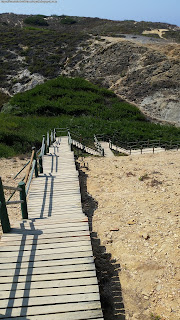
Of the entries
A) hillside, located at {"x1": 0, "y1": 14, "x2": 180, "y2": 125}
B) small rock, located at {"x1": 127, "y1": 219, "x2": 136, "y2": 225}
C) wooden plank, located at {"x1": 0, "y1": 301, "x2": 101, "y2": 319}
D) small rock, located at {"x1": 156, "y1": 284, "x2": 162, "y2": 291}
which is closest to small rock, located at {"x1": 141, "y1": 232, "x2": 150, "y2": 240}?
small rock, located at {"x1": 127, "y1": 219, "x2": 136, "y2": 225}

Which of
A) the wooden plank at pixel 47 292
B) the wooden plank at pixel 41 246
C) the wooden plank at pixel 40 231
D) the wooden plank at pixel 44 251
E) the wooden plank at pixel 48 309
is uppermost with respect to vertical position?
the wooden plank at pixel 40 231

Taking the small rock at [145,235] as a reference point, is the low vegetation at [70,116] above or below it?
above

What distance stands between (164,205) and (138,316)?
522cm

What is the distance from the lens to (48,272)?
489 cm

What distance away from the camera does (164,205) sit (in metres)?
10.1

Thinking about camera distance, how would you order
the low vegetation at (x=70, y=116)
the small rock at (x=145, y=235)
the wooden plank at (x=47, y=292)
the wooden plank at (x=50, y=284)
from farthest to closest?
the low vegetation at (x=70, y=116)
the small rock at (x=145, y=235)
the wooden plank at (x=50, y=284)
the wooden plank at (x=47, y=292)

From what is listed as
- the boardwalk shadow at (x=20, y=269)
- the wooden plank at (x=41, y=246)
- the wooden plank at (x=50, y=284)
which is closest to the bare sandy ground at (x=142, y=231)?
the wooden plank at (x=50, y=284)

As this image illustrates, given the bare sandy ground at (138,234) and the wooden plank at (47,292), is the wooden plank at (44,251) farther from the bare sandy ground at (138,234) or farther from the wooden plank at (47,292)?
the bare sandy ground at (138,234)

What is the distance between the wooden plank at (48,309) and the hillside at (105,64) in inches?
1393

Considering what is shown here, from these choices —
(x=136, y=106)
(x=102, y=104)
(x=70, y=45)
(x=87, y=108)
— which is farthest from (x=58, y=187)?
(x=70, y=45)

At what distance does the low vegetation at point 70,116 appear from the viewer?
23625 mm

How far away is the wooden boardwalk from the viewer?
167 inches

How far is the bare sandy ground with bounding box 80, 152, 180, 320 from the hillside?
26.2 m

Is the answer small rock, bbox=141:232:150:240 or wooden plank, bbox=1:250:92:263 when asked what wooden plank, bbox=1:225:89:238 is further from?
small rock, bbox=141:232:150:240
